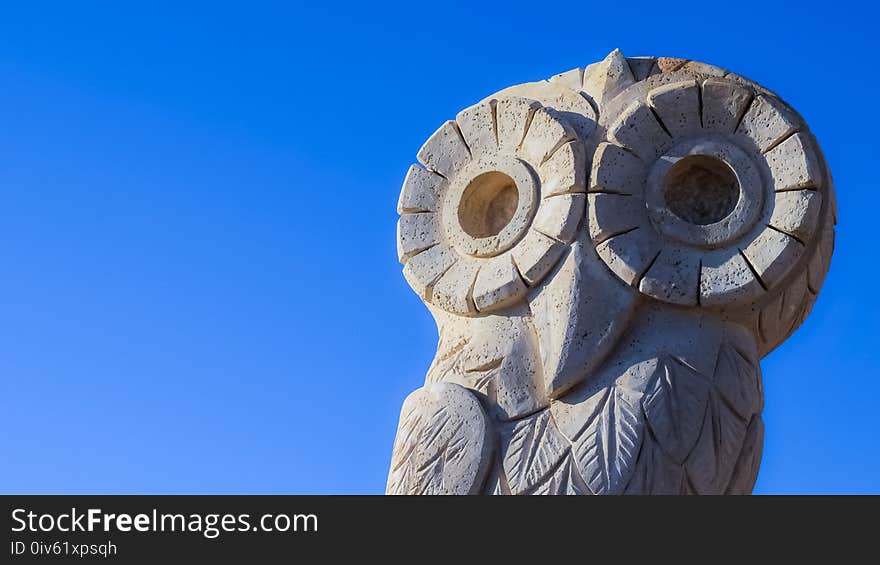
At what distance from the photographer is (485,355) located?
271 inches

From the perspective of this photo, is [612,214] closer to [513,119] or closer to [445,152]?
[513,119]

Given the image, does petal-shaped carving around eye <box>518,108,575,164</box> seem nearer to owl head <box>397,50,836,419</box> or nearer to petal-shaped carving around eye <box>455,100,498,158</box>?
owl head <box>397,50,836,419</box>

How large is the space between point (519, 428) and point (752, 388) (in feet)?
3.44

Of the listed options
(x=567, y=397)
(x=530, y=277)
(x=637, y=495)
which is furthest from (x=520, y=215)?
(x=637, y=495)

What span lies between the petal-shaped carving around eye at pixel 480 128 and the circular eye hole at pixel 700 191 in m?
0.88

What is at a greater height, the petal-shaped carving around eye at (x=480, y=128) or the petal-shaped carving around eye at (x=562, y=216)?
the petal-shaped carving around eye at (x=480, y=128)

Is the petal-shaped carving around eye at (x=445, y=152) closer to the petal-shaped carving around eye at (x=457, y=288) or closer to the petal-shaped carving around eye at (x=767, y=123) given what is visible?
the petal-shaped carving around eye at (x=457, y=288)

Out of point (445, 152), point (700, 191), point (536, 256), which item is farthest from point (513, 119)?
point (700, 191)

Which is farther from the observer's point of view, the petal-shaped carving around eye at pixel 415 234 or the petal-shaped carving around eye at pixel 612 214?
the petal-shaped carving around eye at pixel 415 234

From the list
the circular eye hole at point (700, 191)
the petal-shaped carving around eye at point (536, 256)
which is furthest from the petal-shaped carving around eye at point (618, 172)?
the petal-shaped carving around eye at point (536, 256)

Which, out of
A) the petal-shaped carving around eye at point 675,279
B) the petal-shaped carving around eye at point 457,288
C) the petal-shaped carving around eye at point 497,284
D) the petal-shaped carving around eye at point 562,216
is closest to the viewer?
the petal-shaped carving around eye at point 675,279

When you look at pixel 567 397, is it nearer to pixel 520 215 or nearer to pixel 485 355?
pixel 485 355

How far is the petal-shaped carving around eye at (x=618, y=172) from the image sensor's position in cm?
675

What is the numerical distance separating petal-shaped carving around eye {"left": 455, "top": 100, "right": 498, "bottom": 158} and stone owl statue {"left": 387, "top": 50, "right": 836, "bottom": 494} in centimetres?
15
